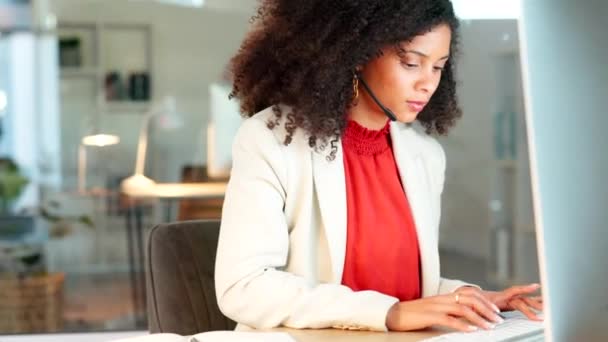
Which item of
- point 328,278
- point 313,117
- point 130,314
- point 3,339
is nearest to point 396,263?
point 328,278

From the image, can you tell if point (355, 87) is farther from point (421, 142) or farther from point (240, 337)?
point (240, 337)

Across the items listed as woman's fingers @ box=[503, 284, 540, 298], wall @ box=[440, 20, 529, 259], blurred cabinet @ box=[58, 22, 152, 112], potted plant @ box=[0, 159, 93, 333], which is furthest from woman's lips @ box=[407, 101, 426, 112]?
potted plant @ box=[0, 159, 93, 333]

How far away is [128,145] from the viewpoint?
14.3ft

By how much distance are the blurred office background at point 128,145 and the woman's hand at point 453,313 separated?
3011 mm

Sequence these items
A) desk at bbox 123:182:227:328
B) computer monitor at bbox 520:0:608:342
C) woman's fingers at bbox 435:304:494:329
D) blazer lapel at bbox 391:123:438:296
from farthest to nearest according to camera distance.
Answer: desk at bbox 123:182:227:328 → blazer lapel at bbox 391:123:438:296 → woman's fingers at bbox 435:304:494:329 → computer monitor at bbox 520:0:608:342

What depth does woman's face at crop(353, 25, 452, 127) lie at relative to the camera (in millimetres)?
1497

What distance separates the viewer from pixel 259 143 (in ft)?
4.86

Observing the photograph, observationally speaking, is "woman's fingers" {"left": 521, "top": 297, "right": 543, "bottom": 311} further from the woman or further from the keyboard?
the keyboard

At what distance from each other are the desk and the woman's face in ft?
9.55

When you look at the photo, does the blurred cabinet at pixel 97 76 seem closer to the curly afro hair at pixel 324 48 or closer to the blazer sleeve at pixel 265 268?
the curly afro hair at pixel 324 48

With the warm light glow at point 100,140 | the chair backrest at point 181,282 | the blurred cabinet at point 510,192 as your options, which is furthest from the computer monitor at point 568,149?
the warm light glow at point 100,140

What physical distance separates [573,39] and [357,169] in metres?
0.91

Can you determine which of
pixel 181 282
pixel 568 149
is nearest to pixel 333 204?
pixel 181 282

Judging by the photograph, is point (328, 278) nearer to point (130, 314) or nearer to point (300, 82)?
point (300, 82)
